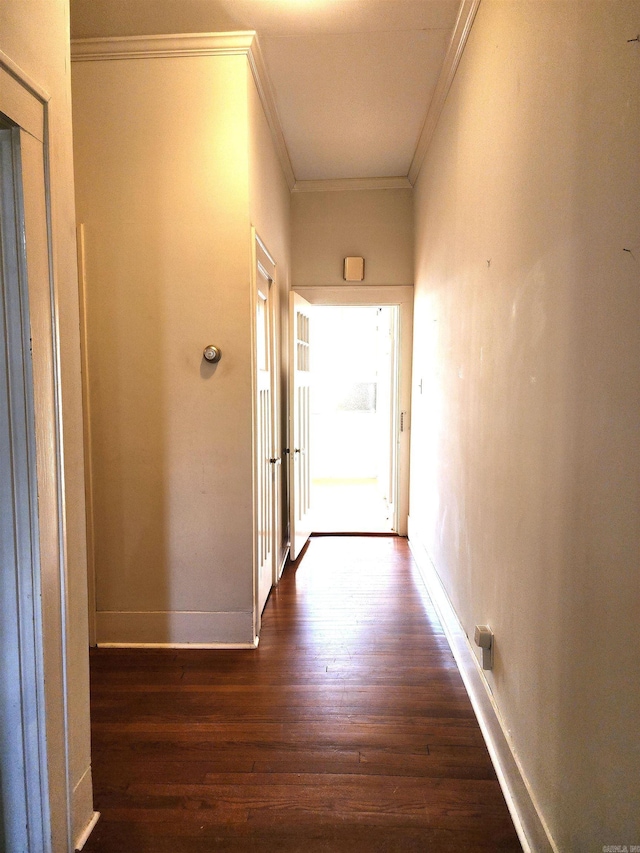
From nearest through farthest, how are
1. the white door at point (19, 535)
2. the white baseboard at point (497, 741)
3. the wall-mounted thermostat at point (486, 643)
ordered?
the white door at point (19, 535)
the white baseboard at point (497, 741)
the wall-mounted thermostat at point (486, 643)

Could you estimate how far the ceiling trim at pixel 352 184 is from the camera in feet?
14.1

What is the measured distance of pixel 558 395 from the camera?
133 cm

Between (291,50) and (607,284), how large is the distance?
7.48 feet

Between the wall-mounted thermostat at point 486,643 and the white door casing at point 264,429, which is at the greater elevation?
the white door casing at point 264,429

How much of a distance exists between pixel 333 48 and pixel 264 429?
→ 201cm

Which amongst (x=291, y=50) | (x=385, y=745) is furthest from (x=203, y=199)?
(x=385, y=745)

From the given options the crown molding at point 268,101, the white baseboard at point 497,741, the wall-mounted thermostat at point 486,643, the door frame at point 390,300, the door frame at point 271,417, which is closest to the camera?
the white baseboard at point 497,741

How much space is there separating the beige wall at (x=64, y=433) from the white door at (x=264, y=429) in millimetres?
1272

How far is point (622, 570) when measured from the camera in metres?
1.01

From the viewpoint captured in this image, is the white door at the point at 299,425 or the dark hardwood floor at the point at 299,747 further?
the white door at the point at 299,425

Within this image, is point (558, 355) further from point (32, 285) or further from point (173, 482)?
point (173, 482)

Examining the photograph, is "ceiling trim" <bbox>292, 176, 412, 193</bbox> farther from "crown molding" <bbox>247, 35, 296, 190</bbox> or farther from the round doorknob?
the round doorknob

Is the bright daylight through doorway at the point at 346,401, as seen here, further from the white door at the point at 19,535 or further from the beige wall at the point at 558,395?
the white door at the point at 19,535

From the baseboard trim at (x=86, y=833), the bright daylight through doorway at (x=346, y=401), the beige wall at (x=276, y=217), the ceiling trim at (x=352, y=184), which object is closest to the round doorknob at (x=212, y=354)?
the beige wall at (x=276, y=217)
